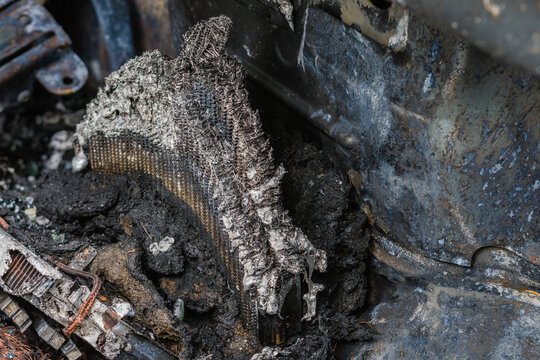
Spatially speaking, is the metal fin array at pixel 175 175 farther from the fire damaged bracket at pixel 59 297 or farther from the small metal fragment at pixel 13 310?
the small metal fragment at pixel 13 310

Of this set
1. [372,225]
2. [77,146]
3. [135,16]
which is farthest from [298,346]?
[135,16]

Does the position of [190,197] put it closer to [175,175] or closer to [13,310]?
[175,175]

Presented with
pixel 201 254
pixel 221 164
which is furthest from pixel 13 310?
pixel 221 164

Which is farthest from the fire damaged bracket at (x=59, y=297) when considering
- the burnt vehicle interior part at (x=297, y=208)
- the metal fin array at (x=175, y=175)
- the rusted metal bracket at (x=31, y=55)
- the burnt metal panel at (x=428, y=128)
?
the rusted metal bracket at (x=31, y=55)

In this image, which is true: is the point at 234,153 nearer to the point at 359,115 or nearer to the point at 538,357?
the point at 359,115

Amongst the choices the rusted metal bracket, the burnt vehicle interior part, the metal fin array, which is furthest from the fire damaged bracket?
the rusted metal bracket

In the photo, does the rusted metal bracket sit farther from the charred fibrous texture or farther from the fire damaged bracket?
the fire damaged bracket
